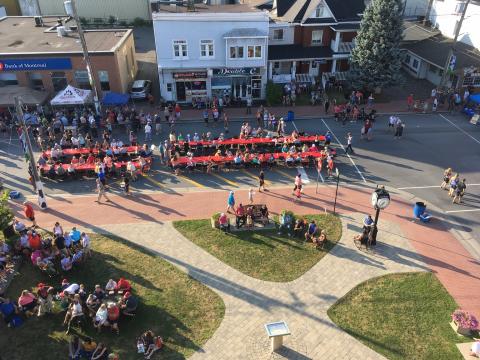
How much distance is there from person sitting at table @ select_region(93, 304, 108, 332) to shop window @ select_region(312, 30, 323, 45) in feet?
106

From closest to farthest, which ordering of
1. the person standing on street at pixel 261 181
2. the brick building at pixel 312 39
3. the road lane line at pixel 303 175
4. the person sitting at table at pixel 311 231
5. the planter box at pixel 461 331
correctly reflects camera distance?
the planter box at pixel 461 331
the person sitting at table at pixel 311 231
the person standing on street at pixel 261 181
the road lane line at pixel 303 175
the brick building at pixel 312 39

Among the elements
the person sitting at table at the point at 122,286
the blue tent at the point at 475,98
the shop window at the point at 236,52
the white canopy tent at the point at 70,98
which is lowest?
the person sitting at table at the point at 122,286

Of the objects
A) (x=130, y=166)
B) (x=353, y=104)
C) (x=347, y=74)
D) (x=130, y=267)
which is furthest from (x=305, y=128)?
(x=130, y=267)

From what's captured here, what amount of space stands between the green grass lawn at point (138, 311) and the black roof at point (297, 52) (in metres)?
25.2

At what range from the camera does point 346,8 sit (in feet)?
126

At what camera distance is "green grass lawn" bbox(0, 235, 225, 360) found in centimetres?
1457

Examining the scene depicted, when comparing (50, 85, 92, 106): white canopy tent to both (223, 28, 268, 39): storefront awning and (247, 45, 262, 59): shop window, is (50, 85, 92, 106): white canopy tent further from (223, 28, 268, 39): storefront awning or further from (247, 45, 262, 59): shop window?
(247, 45, 262, 59): shop window

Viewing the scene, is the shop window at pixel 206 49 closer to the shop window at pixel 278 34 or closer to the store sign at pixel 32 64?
the shop window at pixel 278 34

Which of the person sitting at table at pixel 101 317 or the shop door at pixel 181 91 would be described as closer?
the person sitting at table at pixel 101 317

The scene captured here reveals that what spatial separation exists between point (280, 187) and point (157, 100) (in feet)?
57.7

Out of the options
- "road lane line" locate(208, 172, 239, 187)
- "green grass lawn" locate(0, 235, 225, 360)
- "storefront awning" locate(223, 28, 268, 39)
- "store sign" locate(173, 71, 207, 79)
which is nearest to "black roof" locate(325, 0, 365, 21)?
"storefront awning" locate(223, 28, 268, 39)

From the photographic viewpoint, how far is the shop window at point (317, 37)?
127 feet

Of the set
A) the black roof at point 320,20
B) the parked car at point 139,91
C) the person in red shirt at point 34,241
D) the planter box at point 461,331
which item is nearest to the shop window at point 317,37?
the black roof at point 320,20

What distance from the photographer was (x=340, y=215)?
21.8 metres
